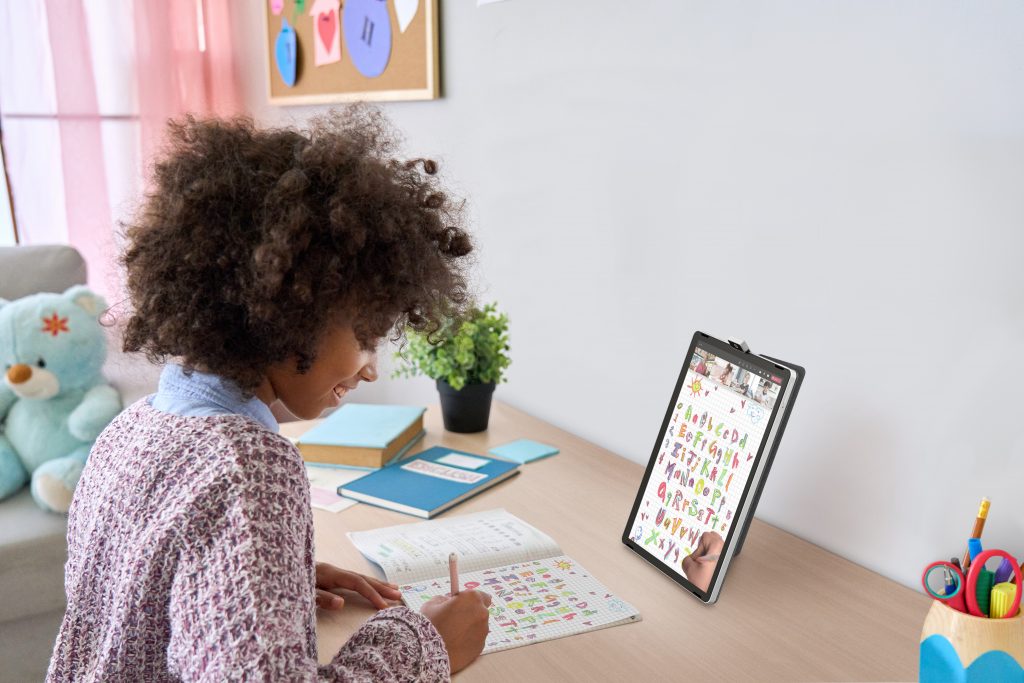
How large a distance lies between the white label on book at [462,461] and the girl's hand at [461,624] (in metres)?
0.48

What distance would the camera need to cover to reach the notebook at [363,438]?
4.62 feet

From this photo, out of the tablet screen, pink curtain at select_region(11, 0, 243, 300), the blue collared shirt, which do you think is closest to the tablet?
the tablet screen

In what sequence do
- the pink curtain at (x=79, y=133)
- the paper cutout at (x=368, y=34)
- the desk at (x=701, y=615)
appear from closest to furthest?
the desk at (x=701, y=615)
the paper cutout at (x=368, y=34)
the pink curtain at (x=79, y=133)

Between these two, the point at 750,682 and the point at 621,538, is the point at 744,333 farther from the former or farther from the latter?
the point at 750,682

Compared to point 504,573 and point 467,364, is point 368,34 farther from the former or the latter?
point 504,573

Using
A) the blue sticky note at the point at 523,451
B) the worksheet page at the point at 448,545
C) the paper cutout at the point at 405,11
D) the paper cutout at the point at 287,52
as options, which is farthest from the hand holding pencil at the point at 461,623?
the paper cutout at the point at 287,52

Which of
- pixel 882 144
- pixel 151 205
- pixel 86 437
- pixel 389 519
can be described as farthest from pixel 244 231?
pixel 86 437

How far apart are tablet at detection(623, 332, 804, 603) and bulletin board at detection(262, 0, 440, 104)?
1023mm

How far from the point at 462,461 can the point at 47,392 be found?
1.00 metres

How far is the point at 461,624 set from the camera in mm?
885

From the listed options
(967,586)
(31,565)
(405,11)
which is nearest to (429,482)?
(967,586)

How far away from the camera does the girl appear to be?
65 centimetres

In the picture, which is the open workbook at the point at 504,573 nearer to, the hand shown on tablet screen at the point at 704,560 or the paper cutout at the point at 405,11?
the hand shown on tablet screen at the point at 704,560

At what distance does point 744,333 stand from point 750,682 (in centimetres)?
52
